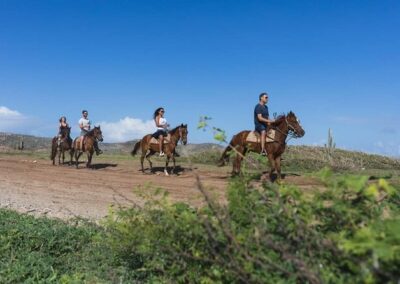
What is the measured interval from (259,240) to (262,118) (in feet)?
43.8

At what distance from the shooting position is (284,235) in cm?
398

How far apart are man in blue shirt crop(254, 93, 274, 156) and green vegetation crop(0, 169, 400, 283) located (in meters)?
10.9

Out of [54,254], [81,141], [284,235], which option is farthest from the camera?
[81,141]

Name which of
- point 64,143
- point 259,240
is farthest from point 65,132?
point 259,240

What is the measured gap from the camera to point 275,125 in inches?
703

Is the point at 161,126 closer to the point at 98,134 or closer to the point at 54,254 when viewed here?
the point at 98,134

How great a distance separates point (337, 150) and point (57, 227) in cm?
2791

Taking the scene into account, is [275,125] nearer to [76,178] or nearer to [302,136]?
[302,136]

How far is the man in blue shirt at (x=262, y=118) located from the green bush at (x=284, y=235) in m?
12.0

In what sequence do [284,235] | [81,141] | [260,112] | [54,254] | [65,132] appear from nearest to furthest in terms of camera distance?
[284,235] → [54,254] → [260,112] → [81,141] → [65,132]

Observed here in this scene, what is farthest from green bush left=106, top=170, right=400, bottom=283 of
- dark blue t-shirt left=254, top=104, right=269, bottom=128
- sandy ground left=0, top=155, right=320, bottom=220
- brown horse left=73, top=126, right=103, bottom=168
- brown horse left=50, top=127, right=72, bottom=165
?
brown horse left=50, top=127, right=72, bottom=165

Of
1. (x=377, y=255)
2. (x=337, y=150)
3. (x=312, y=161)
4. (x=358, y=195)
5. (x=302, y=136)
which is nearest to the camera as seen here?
(x=377, y=255)

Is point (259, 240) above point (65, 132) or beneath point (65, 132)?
beneath

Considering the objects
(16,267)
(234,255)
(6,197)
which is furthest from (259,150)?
(234,255)
